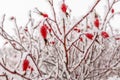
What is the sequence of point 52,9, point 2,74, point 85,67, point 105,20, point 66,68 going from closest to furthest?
point 2,74 < point 52,9 < point 66,68 < point 105,20 < point 85,67

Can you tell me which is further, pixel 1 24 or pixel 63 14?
pixel 1 24

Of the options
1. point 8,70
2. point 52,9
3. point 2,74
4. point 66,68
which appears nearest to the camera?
point 8,70

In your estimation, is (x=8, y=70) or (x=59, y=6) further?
(x=59, y=6)

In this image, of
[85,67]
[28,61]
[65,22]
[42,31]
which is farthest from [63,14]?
[85,67]

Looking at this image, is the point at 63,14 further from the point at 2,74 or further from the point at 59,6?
the point at 2,74

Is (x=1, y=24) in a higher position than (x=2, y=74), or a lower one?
higher

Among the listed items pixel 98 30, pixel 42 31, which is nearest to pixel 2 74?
pixel 42 31

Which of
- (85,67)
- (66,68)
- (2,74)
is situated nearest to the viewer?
(2,74)

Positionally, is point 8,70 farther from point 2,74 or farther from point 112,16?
point 112,16

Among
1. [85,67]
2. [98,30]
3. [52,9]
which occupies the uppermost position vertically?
[52,9]
